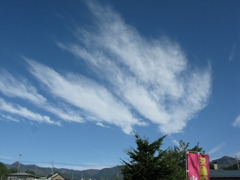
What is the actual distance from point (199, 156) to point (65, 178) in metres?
77.8

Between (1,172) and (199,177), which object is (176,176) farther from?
(1,172)

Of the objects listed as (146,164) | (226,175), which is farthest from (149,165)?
(226,175)

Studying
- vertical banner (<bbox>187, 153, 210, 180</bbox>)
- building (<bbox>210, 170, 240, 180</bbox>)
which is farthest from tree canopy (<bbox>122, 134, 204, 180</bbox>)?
building (<bbox>210, 170, 240, 180</bbox>)

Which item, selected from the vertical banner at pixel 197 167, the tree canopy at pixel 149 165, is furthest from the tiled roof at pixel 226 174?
the vertical banner at pixel 197 167

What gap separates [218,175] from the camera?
3725 centimetres

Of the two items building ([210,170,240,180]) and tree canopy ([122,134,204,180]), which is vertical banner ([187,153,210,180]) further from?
building ([210,170,240,180])

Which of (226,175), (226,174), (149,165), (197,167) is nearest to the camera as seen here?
(197,167)

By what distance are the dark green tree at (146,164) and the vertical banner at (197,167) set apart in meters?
9.05

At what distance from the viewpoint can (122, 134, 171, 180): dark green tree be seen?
19922 mm

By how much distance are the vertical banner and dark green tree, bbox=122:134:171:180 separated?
9.05 m

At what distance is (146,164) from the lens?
20.2 meters

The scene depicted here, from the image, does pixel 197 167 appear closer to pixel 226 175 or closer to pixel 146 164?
pixel 146 164

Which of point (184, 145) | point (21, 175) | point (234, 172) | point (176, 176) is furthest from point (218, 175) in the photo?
point (21, 175)

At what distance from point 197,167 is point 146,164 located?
961cm
